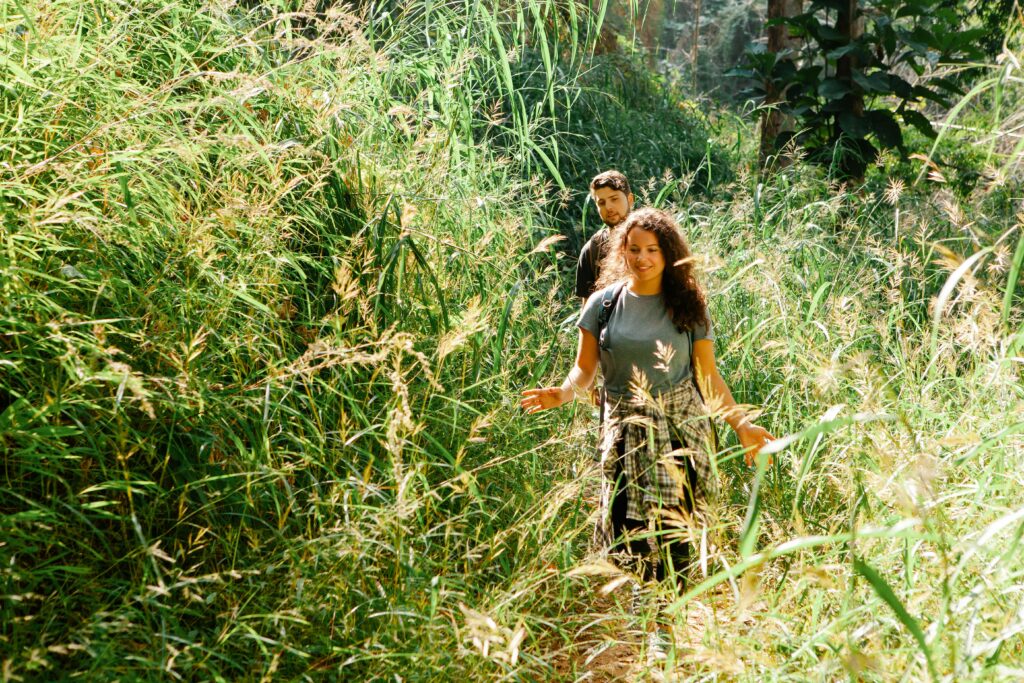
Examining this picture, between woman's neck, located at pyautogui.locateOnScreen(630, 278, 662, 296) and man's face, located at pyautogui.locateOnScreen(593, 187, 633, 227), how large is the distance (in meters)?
1.25

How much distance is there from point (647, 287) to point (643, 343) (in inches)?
8.2

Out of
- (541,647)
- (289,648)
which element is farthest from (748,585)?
(541,647)

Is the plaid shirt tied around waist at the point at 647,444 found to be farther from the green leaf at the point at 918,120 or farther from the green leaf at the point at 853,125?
the green leaf at the point at 918,120

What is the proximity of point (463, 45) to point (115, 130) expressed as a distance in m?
1.54

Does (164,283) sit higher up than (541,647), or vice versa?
(164,283)

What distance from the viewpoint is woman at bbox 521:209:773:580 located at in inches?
126

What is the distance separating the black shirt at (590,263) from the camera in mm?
4551

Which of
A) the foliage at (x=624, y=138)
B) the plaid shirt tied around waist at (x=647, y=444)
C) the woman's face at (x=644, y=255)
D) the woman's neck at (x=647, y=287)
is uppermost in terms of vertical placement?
the woman's face at (x=644, y=255)

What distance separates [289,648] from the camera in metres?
2.21

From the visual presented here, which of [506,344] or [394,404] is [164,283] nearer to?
[394,404]

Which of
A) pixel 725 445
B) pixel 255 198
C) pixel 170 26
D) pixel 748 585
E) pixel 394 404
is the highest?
pixel 170 26

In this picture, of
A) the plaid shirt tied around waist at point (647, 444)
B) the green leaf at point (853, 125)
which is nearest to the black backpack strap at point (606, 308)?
the plaid shirt tied around waist at point (647, 444)

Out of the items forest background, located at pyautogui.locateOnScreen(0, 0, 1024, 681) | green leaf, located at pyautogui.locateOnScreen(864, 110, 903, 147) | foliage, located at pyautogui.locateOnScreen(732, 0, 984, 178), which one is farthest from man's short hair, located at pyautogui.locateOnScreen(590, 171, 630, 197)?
green leaf, located at pyautogui.locateOnScreen(864, 110, 903, 147)

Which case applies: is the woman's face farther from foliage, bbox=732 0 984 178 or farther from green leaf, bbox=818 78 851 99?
green leaf, bbox=818 78 851 99
